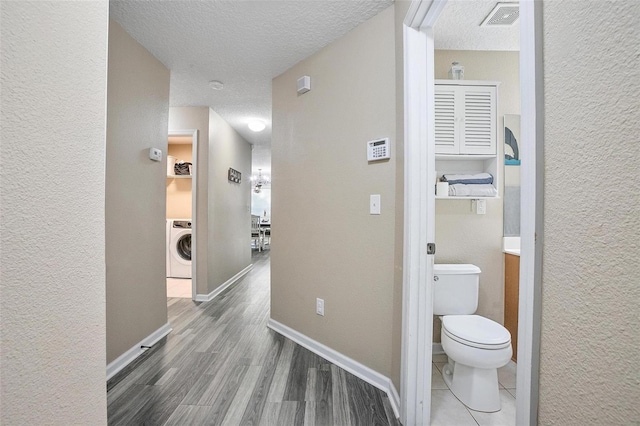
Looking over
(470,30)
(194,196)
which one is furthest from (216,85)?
(470,30)

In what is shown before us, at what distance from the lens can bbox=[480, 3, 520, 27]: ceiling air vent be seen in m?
1.77

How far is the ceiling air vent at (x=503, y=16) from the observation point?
1766 mm

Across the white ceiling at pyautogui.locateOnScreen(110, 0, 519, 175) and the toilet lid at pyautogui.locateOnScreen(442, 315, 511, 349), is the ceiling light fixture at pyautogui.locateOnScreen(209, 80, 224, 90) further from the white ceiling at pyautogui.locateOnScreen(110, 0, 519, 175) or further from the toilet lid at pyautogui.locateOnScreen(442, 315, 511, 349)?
the toilet lid at pyautogui.locateOnScreen(442, 315, 511, 349)

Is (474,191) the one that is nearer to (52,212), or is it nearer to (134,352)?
(52,212)

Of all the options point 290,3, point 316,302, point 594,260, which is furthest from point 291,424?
point 290,3

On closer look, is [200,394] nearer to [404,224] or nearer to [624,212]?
[404,224]

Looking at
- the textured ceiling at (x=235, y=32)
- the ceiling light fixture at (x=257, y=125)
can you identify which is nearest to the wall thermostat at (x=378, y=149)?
the textured ceiling at (x=235, y=32)

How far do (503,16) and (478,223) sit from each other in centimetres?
144

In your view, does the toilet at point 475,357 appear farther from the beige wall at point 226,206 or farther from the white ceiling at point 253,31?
the beige wall at point 226,206

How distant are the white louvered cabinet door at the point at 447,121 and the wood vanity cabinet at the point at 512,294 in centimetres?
96

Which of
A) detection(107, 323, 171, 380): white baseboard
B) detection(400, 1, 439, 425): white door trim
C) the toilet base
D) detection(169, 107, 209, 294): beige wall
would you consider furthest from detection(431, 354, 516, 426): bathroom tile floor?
detection(169, 107, 209, 294): beige wall

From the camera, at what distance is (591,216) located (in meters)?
0.45

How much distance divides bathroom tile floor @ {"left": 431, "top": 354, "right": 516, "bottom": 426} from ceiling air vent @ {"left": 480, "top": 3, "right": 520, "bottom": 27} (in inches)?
93.9

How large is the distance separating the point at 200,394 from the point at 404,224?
1.54 metres
